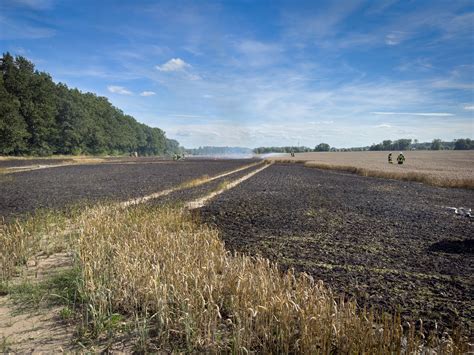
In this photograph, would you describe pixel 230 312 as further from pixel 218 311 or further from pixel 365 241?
pixel 365 241

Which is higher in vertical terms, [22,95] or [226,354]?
[22,95]

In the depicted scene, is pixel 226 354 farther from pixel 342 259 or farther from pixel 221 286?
pixel 342 259

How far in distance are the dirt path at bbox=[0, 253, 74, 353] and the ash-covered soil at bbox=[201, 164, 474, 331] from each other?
6.01 metres

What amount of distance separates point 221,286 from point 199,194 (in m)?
17.5

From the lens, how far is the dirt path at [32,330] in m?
4.79

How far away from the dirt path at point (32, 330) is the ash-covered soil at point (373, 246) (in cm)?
601

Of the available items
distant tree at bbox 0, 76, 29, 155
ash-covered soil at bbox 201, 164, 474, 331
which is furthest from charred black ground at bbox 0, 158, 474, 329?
distant tree at bbox 0, 76, 29, 155

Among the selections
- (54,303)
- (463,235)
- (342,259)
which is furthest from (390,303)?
(463,235)

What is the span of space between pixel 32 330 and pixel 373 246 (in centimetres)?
1072

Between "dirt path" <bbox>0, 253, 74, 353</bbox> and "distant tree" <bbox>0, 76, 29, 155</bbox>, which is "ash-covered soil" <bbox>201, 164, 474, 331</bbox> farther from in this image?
"distant tree" <bbox>0, 76, 29, 155</bbox>

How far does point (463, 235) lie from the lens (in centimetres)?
1288

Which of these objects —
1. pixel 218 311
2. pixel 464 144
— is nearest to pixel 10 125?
pixel 218 311

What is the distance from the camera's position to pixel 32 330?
5.24 m

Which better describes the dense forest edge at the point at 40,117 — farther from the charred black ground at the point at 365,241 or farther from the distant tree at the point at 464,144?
the distant tree at the point at 464,144
